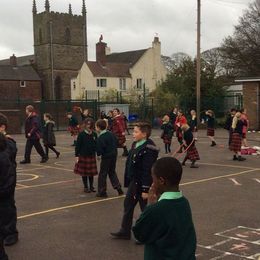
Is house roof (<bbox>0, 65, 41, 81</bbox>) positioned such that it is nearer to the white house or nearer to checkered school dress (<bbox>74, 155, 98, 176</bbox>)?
the white house

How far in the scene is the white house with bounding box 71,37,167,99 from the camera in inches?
2657

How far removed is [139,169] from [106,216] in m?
2.12

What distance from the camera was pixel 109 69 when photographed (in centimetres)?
6856

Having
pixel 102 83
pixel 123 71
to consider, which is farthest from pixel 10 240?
pixel 123 71

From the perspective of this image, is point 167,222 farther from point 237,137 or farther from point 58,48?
point 58,48

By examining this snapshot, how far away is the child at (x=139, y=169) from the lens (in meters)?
6.57

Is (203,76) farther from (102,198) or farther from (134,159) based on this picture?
(134,159)

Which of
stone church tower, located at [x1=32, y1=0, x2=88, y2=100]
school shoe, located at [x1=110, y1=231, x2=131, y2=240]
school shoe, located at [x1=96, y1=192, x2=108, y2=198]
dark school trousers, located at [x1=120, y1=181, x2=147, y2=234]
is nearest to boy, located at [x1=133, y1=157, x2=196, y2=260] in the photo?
dark school trousers, located at [x1=120, y1=181, x2=147, y2=234]

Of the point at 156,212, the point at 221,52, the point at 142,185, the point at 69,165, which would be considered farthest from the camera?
the point at 221,52

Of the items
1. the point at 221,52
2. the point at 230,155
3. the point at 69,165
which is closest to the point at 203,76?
the point at 221,52

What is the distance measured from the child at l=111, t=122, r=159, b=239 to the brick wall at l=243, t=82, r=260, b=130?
27153 millimetres

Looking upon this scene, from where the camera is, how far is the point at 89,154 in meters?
10.6

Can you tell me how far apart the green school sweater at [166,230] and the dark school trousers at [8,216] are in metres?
3.36

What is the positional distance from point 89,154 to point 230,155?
876 centimetres
